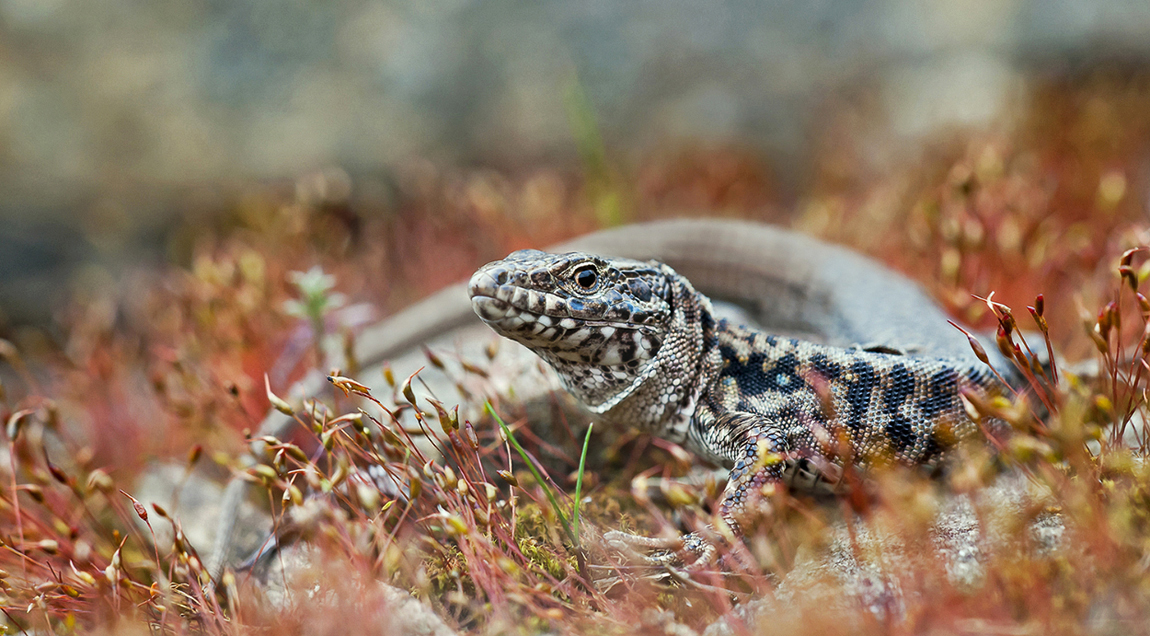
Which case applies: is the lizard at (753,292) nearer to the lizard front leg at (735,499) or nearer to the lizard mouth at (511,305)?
the lizard front leg at (735,499)

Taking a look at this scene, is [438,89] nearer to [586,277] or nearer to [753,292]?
[753,292]

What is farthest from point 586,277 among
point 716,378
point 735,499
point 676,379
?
point 735,499

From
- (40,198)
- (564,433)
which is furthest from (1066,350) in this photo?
(40,198)

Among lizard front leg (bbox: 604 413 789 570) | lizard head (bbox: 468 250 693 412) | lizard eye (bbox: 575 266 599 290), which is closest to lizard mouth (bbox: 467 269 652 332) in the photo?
lizard head (bbox: 468 250 693 412)

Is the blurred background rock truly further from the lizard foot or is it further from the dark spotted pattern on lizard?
the lizard foot

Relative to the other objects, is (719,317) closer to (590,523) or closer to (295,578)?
(590,523)

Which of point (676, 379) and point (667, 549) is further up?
point (676, 379)
